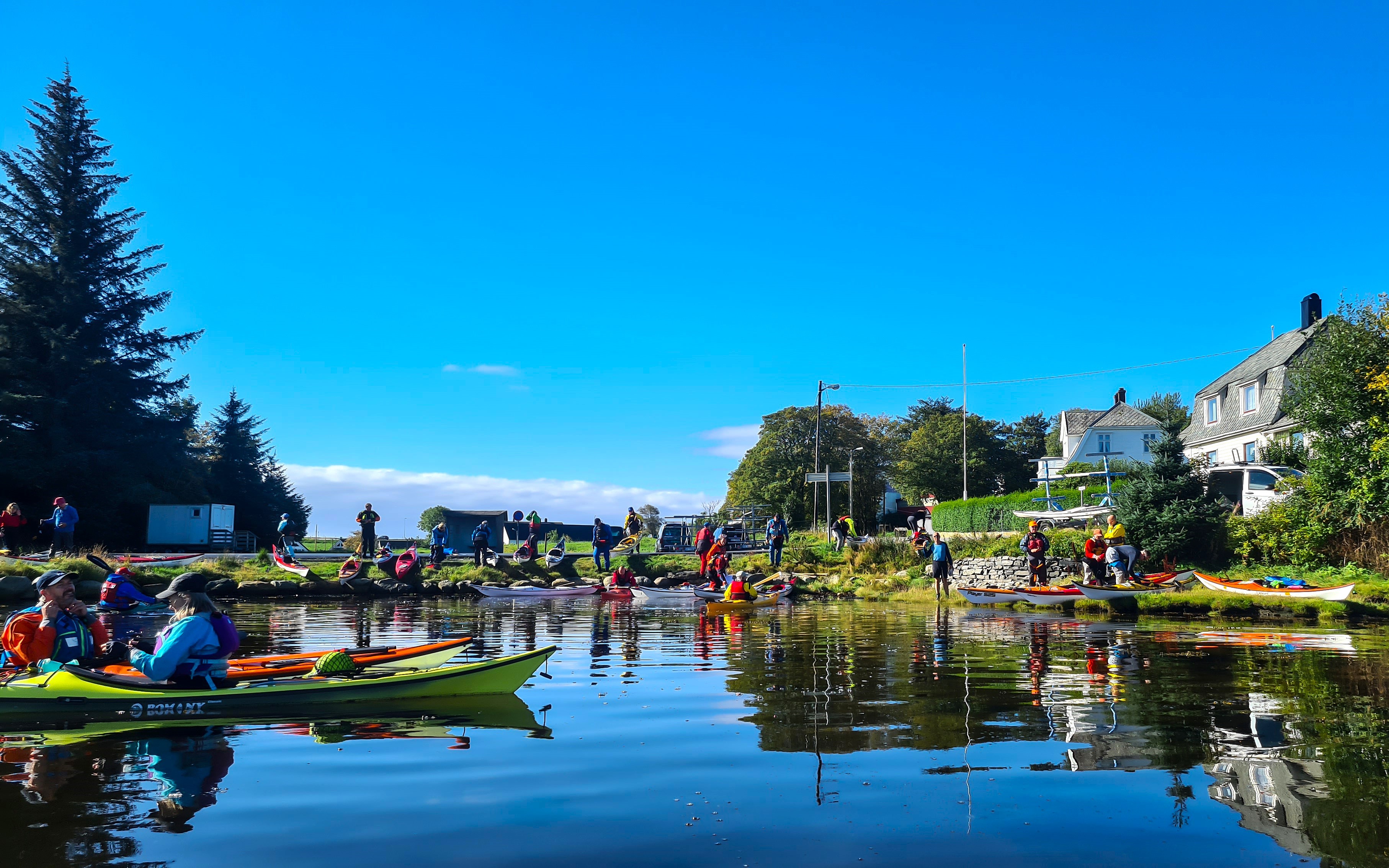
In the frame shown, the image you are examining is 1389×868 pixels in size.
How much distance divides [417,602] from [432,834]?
24011mm

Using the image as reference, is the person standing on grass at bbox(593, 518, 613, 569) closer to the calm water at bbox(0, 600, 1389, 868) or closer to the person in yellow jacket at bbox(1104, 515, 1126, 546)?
the person in yellow jacket at bbox(1104, 515, 1126, 546)

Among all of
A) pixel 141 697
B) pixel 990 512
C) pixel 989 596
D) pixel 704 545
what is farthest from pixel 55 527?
pixel 990 512

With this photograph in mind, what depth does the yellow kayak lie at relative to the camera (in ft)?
82.6

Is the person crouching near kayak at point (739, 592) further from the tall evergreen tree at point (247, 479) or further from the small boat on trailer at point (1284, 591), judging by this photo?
the tall evergreen tree at point (247, 479)

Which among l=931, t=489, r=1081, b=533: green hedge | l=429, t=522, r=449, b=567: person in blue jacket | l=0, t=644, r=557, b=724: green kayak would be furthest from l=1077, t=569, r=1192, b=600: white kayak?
l=429, t=522, r=449, b=567: person in blue jacket

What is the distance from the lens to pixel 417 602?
93.2ft

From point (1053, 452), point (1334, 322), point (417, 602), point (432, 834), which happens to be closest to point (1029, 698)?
point (432, 834)

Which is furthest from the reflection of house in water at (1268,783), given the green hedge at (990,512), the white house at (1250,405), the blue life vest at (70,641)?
the white house at (1250,405)

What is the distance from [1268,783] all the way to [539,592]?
979 inches

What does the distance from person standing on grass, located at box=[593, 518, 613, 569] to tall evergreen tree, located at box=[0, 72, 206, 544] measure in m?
21.2

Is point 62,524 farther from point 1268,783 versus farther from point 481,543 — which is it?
point 1268,783

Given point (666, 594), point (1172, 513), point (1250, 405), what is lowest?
point (666, 594)

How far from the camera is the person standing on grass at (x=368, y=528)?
3381 centimetres

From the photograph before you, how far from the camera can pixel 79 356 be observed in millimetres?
39969
